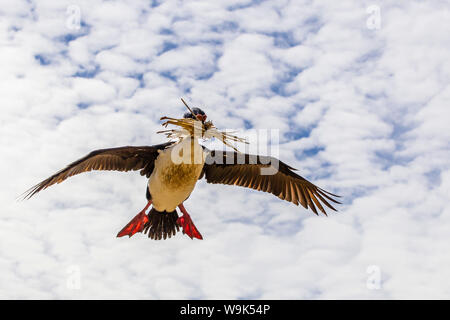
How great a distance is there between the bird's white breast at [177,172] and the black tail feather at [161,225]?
0.78 meters

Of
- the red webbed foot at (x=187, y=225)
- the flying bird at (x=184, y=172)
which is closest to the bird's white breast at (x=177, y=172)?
the flying bird at (x=184, y=172)

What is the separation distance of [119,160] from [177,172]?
1540 mm

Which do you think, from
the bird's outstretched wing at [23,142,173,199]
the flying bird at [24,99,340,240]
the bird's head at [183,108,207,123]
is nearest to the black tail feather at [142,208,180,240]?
the flying bird at [24,99,340,240]

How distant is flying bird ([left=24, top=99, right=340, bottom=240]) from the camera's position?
29.1ft

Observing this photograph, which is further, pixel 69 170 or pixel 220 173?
pixel 220 173

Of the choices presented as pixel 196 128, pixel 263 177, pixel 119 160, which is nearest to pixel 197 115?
pixel 196 128

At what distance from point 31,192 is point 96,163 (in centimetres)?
→ 148

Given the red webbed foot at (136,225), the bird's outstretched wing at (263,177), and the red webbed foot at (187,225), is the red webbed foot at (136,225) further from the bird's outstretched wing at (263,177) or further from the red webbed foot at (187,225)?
the bird's outstretched wing at (263,177)

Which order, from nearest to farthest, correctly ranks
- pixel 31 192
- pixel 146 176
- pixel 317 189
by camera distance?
pixel 31 192 < pixel 146 176 < pixel 317 189

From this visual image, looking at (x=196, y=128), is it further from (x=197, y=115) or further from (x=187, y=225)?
(x=187, y=225)

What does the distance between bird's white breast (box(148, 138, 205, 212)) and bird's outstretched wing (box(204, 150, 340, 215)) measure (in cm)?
140

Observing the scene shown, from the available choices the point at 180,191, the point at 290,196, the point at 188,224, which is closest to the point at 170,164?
the point at 180,191
